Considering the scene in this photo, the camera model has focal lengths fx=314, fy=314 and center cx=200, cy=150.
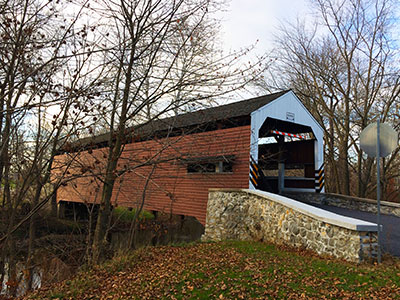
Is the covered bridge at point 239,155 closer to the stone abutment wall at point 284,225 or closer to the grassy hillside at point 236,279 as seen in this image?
the stone abutment wall at point 284,225

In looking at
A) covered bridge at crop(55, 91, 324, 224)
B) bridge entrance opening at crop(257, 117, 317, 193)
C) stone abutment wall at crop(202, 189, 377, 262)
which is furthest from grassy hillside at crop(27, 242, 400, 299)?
bridge entrance opening at crop(257, 117, 317, 193)

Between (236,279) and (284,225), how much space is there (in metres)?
2.98

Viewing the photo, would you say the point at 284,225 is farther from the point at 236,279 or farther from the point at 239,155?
the point at 236,279

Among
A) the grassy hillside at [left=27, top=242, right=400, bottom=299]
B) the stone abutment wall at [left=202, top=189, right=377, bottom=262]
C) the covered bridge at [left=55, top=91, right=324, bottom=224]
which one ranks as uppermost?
the covered bridge at [left=55, top=91, right=324, bottom=224]

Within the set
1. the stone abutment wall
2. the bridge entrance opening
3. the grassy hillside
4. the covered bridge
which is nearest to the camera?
the grassy hillside

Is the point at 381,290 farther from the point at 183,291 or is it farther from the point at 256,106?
the point at 256,106

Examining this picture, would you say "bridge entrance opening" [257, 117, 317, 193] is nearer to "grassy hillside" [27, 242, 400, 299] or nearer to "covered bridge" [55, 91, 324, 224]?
"covered bridge" [55, 91, 324, 224]

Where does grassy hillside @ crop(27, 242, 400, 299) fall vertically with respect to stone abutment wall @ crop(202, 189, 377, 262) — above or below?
below

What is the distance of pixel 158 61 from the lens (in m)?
4.98

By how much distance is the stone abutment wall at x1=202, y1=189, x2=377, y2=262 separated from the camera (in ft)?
16.8

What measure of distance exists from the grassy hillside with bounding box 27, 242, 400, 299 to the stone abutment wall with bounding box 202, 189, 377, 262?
0.33 metres

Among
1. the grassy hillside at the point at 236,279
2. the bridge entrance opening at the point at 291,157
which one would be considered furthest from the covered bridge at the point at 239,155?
the grassy hillside at the point at 236,279

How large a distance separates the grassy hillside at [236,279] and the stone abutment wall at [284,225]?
327 mm

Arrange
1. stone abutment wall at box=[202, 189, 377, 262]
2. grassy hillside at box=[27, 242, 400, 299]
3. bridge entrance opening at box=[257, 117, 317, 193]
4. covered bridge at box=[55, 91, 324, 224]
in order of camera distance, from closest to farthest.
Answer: grassy hillside at box=[27, 242, 400, 299]
stone abutment wall at box=[202, 189, 377, 262]
covered bridge at box=[55, 91, 324, 224]
bridge entrance opening at box=[257, 117, 317, 193]
